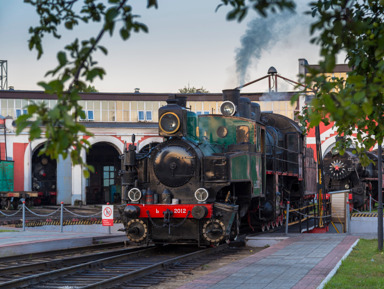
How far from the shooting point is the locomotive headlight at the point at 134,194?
13859 millimetres

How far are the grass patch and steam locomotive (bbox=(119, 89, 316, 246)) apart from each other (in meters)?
2.89

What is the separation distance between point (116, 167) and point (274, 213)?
37697 mm

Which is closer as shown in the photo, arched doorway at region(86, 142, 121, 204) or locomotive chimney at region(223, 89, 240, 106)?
locomotive chimney at region(223, 89, 240, 106)

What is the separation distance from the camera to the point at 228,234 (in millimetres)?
13219

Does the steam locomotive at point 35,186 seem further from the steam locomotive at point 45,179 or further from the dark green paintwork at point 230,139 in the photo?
the dark green paintwork at point 230,139

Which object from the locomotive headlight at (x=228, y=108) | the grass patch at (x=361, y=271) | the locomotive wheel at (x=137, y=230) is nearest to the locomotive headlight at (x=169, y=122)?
the locomotive headlight at (x=228, y=108)

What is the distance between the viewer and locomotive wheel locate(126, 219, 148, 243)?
13.6m

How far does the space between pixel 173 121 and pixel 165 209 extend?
208 centimetres

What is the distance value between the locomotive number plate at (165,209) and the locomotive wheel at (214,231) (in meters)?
0.22

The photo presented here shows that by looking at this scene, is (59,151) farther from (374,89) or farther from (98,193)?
(98,193)

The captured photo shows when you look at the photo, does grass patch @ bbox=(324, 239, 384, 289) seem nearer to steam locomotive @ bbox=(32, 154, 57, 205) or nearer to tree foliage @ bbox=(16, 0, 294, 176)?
tree foliage @ bbox=(16, 0, 294, 176)

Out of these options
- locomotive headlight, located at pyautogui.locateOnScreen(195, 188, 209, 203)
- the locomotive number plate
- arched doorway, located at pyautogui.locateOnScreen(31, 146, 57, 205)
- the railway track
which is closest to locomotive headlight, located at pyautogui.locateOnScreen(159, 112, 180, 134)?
locomotive headlight, located at pyautogui.locateOnScreen(195, 188, 209, 203)

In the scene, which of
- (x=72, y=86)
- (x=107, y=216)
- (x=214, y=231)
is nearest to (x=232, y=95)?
(x=214, y=231)

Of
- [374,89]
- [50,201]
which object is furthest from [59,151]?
[50,201]
